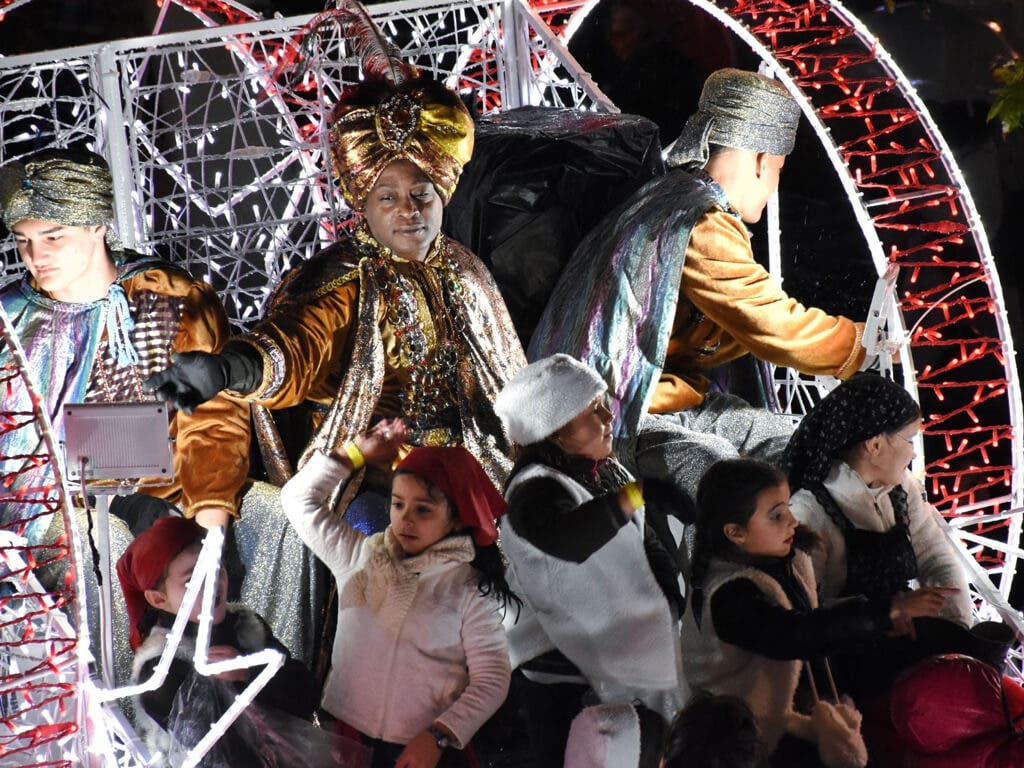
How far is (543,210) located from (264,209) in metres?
2.11

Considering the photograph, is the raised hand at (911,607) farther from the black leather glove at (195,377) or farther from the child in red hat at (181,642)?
the black leather glove at (195,377)

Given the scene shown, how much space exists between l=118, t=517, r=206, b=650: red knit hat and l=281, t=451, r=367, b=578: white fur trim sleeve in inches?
10.3

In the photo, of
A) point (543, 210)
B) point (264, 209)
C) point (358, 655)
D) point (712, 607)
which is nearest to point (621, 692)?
point (712, 607)

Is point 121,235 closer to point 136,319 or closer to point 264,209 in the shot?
point 136,319

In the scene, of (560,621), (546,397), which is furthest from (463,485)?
(560,621)

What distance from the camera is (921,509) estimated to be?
16.9 feet

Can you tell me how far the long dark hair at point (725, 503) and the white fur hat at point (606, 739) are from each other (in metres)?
0.38

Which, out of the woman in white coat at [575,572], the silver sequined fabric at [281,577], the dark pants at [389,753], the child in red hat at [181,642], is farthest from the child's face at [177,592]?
the woman in white coat at [575,572]

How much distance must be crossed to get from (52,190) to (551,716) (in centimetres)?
184

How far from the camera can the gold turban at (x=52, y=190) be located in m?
5.07

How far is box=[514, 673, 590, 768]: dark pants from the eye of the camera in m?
4.72

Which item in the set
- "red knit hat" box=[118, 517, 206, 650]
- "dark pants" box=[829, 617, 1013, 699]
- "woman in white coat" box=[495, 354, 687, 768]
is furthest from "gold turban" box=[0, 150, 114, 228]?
"dark pants" box=[829, 617, 1013, 699]

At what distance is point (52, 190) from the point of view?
508 centimetres

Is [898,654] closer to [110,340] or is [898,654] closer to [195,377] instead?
[195,377]
